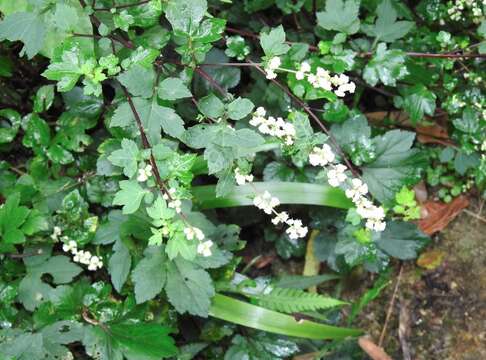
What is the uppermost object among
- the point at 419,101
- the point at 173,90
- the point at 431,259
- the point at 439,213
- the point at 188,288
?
the point at 173,90

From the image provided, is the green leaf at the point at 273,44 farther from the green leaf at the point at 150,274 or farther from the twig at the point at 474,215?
the twig at the point at 474,215

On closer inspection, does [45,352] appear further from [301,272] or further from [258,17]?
[258,17]

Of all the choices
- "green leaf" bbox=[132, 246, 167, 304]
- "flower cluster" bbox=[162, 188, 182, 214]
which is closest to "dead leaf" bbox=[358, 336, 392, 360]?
"green leaf" bbox=[132, 246, 167, 304]

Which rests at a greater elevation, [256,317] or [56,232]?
[56,232]

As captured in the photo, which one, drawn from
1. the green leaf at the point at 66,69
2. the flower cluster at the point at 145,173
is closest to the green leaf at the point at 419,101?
the flower cluster at the point at 145,173

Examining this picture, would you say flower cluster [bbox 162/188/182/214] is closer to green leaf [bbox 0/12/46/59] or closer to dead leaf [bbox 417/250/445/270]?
green leaf [bbox 0/12/46/59]

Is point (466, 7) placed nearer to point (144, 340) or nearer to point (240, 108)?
point (240, 108)

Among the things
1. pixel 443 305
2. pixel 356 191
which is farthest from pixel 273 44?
pixel 443 305
